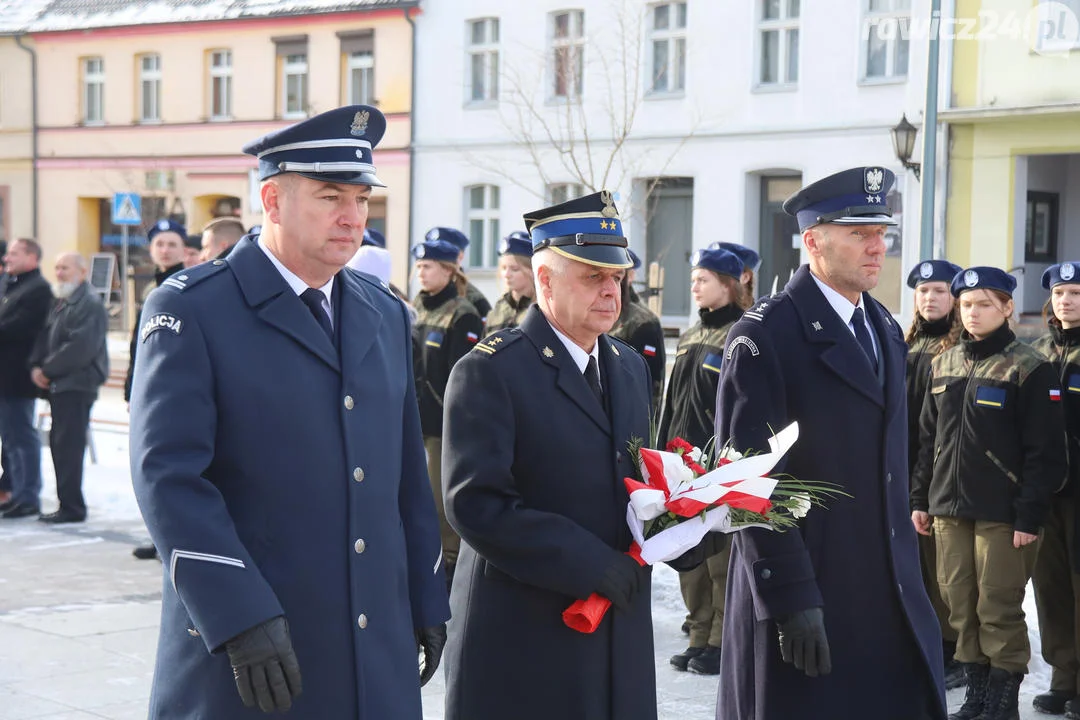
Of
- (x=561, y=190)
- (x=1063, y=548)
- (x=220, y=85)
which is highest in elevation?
(x=220, y=85)

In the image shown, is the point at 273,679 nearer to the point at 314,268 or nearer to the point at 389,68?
the point at 314,268

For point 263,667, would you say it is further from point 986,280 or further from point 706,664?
point 986,280

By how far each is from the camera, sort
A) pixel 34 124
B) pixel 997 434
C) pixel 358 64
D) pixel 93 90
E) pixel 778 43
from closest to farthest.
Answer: pixel 997 434 → pixel 778 43 → pixel 358 64 → pixel 93 90 → pixel 34 124

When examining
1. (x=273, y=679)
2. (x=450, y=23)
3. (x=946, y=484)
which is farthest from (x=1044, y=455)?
(x=450, y=23)

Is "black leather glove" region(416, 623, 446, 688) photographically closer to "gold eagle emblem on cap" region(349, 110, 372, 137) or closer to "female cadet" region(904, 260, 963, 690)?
"gold eagle emblem on cap" region(349, 110, 372, 137)

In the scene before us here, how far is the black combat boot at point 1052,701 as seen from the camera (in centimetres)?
721

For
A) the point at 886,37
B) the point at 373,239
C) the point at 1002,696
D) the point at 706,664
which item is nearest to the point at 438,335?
the point at 373,239

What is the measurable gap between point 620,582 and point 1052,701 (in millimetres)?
3998

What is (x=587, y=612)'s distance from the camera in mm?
4090

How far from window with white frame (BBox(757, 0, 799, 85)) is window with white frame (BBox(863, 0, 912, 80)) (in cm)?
150

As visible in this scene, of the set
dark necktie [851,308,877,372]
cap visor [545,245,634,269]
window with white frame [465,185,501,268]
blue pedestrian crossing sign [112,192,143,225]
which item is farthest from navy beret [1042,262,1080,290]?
window with white frame [465,185,501,268]

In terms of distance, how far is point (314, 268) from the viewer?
3701 millimetres

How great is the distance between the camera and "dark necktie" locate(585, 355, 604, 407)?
438 cm

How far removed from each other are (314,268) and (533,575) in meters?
1.04
